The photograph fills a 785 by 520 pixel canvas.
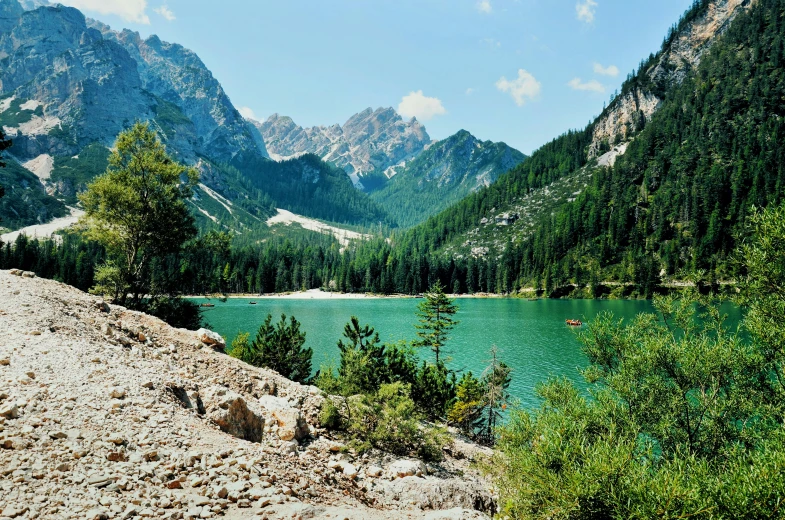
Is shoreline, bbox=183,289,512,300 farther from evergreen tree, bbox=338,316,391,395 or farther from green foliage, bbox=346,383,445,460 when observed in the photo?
green foliage, bbox=346,383,445,460

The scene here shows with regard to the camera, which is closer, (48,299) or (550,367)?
(48,299)

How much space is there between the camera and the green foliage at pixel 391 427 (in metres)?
17.2

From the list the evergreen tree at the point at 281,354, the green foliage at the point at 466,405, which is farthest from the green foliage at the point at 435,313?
the evergreen tree at the point at 281,354

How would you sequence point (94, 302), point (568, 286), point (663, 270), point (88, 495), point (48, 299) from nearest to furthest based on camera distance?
point (88, 495) → point (48, 299) → point (94, 302) → point (663, 270) → point (568, 286)

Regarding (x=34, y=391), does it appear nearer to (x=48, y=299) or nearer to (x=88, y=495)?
(x=88, y=495)

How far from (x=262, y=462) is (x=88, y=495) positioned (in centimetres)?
390

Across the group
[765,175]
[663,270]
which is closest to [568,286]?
[663,270]

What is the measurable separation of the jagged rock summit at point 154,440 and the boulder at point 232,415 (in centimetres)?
4

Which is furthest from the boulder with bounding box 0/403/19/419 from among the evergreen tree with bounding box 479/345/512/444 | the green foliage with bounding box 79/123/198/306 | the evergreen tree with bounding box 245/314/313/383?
the evergreen tree with bounding box 479/345/512/444

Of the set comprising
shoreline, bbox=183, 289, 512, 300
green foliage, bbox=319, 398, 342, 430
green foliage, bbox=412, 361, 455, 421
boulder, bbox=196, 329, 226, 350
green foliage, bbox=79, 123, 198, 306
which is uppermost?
green foliage, bbox=79, 123, 198, 306

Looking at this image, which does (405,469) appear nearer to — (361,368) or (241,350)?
(361,368)

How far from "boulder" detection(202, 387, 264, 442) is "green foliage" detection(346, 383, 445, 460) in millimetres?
4568

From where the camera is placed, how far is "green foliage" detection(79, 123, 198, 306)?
1173 inches

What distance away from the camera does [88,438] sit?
29.1ft
